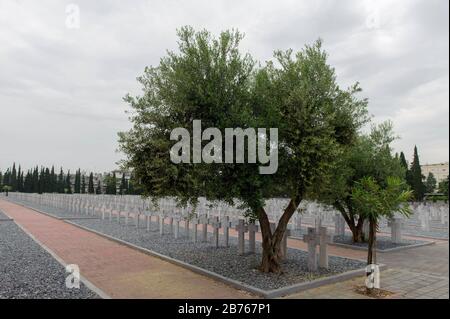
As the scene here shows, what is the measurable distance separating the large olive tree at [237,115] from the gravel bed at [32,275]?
2.71 meters

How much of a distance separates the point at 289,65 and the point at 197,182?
3485mm

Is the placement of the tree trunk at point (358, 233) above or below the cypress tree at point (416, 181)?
below

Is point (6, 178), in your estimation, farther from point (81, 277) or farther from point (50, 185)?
point (81, 277)

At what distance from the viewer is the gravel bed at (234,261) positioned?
835 centimetres

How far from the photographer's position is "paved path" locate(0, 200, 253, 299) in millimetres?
7328

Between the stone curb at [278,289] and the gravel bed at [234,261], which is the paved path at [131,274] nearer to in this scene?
the stone curb at [278,289]

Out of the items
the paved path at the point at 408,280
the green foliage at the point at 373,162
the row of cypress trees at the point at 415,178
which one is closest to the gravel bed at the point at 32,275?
the paved path at the point at 408,280

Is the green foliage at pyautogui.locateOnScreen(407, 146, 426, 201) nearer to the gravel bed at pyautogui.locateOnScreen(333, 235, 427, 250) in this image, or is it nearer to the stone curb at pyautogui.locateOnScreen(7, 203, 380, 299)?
the gravel bed at pyautogui.locateOnScreen(333, 235, 427, 250)

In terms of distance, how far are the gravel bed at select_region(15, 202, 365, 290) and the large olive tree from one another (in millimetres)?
1744

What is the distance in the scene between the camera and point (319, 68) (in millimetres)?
8211

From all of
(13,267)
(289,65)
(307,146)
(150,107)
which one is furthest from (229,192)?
(13,267)

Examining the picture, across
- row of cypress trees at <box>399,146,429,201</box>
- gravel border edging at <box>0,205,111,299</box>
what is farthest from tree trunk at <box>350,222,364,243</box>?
row of cypress trees at <box>399,146,429,201</box>

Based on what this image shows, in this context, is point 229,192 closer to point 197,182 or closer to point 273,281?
point 197,182
